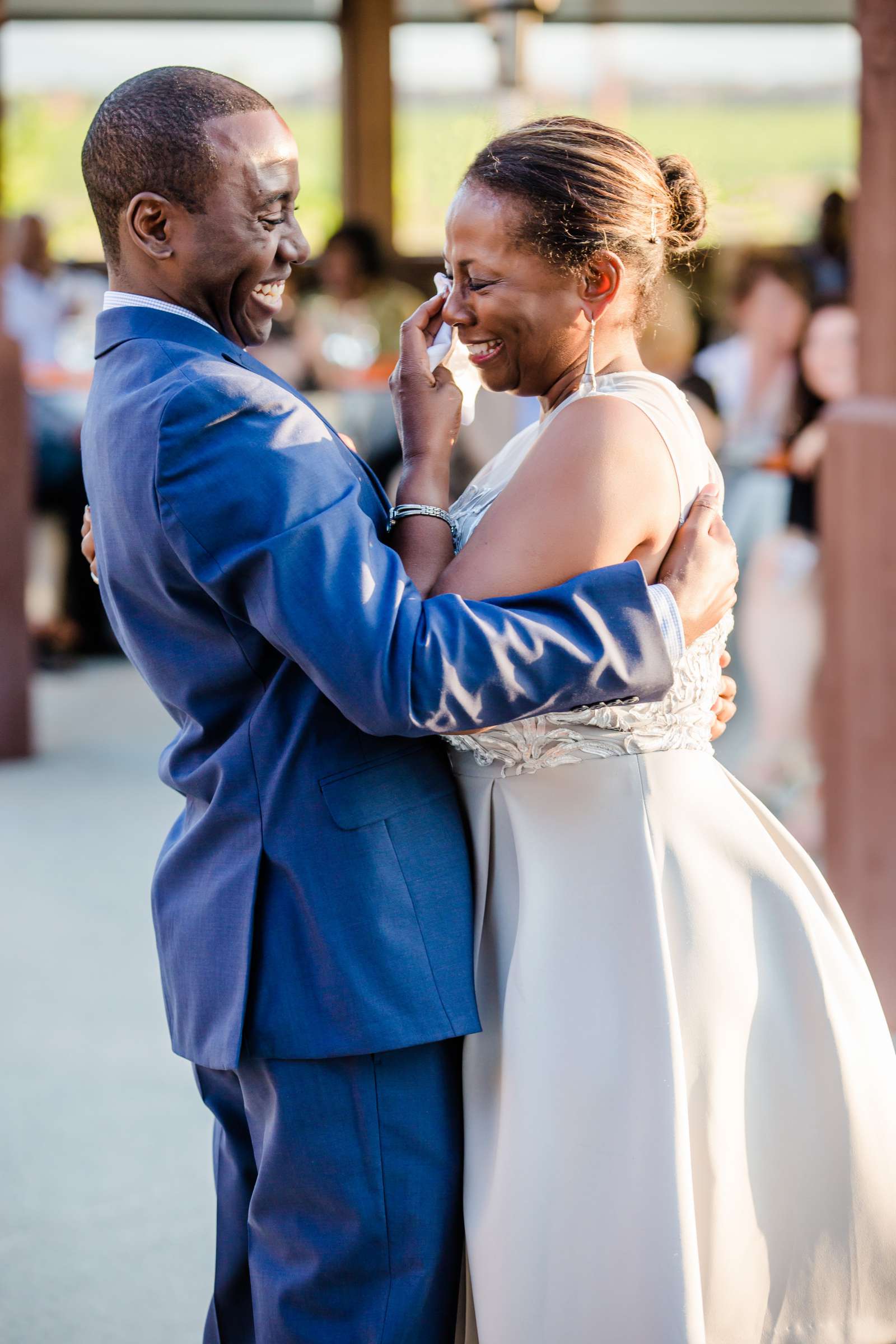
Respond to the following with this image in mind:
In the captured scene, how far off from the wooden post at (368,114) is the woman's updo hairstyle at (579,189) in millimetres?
9250

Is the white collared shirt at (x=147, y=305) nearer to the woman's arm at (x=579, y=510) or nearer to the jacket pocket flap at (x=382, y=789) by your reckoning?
the woman's arm at (x=579, y=510)

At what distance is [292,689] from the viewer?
1.53 meters

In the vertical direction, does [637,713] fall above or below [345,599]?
below

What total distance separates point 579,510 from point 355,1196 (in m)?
0.75

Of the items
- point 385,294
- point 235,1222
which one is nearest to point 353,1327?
point 235,1222

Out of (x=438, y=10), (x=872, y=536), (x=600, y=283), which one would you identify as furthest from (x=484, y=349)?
(x=438, y=10)

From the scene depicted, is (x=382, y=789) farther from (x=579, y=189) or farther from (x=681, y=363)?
(x=681, y=363)

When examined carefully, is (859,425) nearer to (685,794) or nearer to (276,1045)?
(685,794)

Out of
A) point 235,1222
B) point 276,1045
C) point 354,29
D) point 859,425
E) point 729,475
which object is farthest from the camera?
point 354,29

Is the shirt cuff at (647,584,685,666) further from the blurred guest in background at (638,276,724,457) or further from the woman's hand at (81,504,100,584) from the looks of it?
the blurred guest in background at (638,276,724,457)

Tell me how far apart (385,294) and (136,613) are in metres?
7.18

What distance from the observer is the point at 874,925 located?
138 inches

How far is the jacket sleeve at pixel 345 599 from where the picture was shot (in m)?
1.38

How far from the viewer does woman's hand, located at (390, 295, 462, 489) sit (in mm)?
1613
